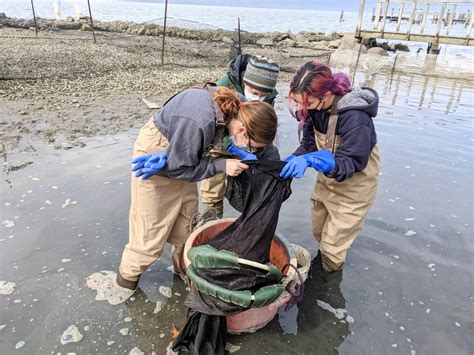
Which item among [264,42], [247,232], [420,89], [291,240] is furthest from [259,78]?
[264,42]

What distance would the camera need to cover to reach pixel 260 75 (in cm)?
338

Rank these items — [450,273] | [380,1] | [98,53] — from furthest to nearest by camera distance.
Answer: [380,1], [98,53], [450,273]

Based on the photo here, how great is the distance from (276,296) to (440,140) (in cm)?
626

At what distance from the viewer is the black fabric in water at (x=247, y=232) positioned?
2.47 m

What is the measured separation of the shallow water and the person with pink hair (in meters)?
0.68

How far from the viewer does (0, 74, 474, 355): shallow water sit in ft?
9.16

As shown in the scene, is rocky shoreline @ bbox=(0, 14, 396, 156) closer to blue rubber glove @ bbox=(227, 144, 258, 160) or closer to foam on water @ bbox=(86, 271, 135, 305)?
foam on water @ bbox=(86, 271, 135, 305)

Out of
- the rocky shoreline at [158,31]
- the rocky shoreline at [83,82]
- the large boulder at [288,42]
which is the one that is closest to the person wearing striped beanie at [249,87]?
the rocky shoreline at [83,82]

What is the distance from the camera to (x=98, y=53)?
1300 centimetres

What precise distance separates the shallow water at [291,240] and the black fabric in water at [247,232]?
28 centimetres

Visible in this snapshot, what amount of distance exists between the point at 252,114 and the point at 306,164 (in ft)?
1.92

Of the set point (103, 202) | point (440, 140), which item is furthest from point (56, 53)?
point (440, 140)

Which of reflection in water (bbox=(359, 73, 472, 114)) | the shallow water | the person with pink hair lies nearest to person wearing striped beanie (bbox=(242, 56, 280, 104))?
the person with pink hair

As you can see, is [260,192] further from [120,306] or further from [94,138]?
[94,138]
